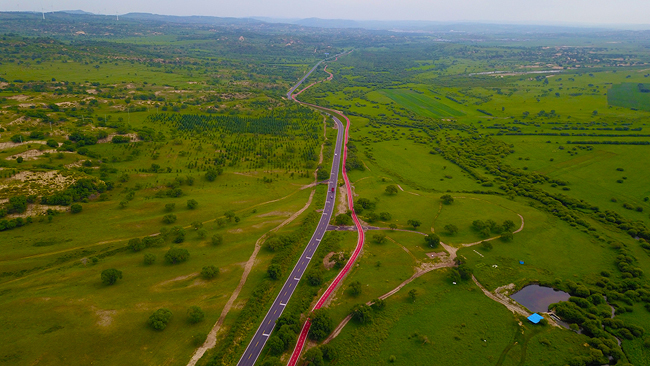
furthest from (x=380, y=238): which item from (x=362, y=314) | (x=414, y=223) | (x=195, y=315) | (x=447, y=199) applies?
(x=195, y=315)

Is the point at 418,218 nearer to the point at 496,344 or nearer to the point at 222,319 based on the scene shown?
the point at 496,344

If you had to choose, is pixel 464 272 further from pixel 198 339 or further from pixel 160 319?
pixel 160 319

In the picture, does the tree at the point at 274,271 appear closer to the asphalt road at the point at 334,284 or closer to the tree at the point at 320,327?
the asphalt road at the point at 334,284

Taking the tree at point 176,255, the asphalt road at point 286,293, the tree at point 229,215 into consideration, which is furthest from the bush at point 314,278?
the tree at point 229,215

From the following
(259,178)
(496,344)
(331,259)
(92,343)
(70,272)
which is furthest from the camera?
(259,178)

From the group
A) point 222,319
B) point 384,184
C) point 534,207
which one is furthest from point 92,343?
point 534,207

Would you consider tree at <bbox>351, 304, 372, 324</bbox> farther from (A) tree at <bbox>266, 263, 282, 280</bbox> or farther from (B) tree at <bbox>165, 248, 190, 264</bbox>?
(B) tree at <bbox>165, 248, 190, 264</bbox>
